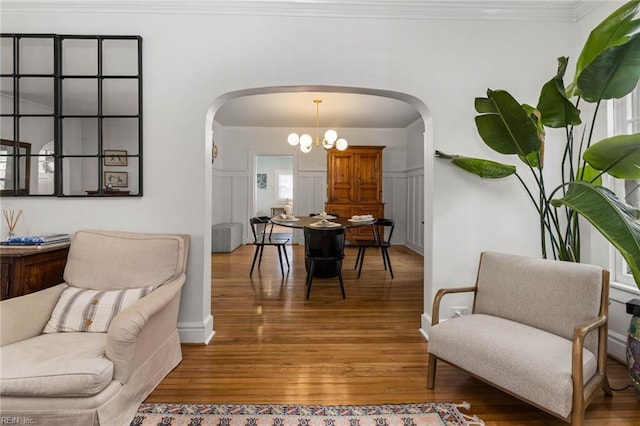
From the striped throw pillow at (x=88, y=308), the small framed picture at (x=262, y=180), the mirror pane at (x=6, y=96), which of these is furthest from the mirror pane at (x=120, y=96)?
the small framed picture at (x=262, y=180)

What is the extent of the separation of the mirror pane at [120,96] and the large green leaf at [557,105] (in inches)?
117

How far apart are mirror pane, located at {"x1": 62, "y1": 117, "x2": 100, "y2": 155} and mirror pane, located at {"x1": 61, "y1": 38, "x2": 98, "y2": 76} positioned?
0.39 m

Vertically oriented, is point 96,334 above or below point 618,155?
below

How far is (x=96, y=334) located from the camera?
1820mm

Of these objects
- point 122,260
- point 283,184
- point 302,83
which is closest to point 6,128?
point 122,260

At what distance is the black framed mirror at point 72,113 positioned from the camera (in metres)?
2.48

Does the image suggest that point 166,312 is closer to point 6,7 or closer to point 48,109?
point 48,109

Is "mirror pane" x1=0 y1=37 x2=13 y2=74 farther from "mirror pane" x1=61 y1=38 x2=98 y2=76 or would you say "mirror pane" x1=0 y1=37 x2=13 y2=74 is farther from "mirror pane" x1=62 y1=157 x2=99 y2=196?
"mirror pane" x1=62 y1=157 x2=99 y2=196

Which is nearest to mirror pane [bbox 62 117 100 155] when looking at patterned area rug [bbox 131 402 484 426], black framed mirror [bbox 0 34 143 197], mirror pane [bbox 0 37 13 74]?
black framed mirror [bbox 0 34 143 197]

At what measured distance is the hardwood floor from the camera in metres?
1.87

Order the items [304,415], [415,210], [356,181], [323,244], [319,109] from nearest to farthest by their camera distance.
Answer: [304,415]
[323,244]
[319,109]
[415,210]
[356,181]

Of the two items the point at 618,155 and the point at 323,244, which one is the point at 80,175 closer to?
the point at 323,244

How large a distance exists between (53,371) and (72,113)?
2.01m

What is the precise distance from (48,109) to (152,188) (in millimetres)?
997
